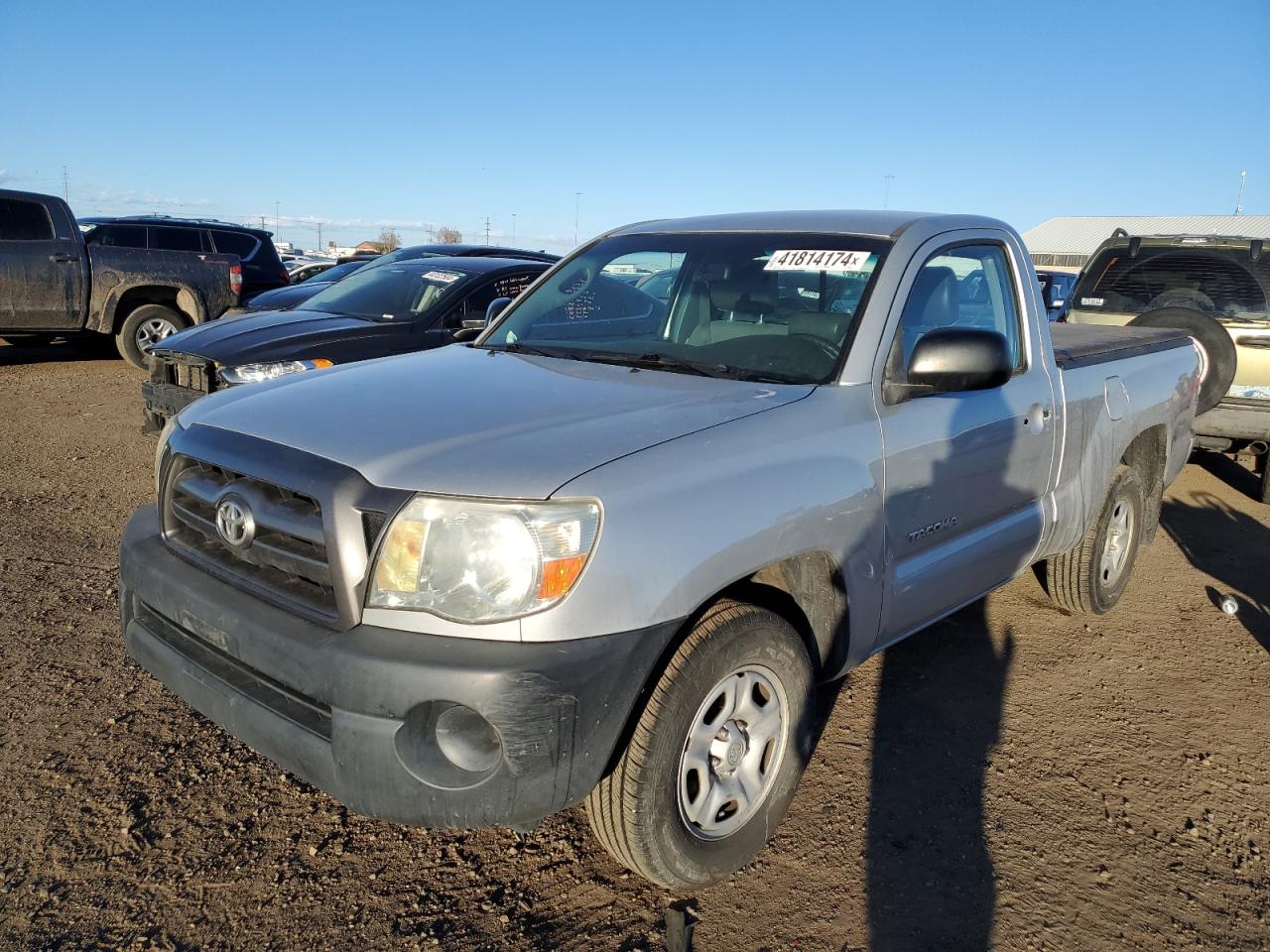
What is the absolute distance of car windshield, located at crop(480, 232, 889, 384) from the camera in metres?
3.10

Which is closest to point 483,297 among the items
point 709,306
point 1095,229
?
point 709,306

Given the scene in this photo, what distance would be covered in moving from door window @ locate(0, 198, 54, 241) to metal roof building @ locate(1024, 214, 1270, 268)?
50515 millimetres

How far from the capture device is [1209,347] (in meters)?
6.07

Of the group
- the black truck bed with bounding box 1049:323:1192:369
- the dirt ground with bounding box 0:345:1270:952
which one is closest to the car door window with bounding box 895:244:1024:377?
the black truck bed with bounding box 1049:323:1192:369

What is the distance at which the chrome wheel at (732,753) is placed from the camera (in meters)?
2.48

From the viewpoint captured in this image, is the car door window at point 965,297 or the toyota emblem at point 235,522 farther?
the car door window at point 965,297

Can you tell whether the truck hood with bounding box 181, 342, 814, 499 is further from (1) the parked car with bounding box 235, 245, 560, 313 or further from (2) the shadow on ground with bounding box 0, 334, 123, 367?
(2) the shadow on ground with bounding box 0, 334, 123, 367

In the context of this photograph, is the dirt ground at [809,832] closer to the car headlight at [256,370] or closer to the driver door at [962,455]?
the driver door at [962,455]

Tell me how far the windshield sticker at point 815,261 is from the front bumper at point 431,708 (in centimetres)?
158

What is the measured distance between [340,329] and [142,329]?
605 centimetres

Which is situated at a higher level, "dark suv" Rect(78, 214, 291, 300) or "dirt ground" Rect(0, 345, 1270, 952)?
"dark suv" Rect(78, 214, 291, 300)

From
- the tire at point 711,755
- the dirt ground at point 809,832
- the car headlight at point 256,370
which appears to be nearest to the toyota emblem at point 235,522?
the dirt ground at point 809,832

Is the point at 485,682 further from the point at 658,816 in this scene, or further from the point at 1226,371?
the point at 1226,371

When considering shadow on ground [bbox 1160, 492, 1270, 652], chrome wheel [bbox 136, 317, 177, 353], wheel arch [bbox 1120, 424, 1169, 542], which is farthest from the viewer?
chrome wheel [bbox 136, 317, 177, 353]
